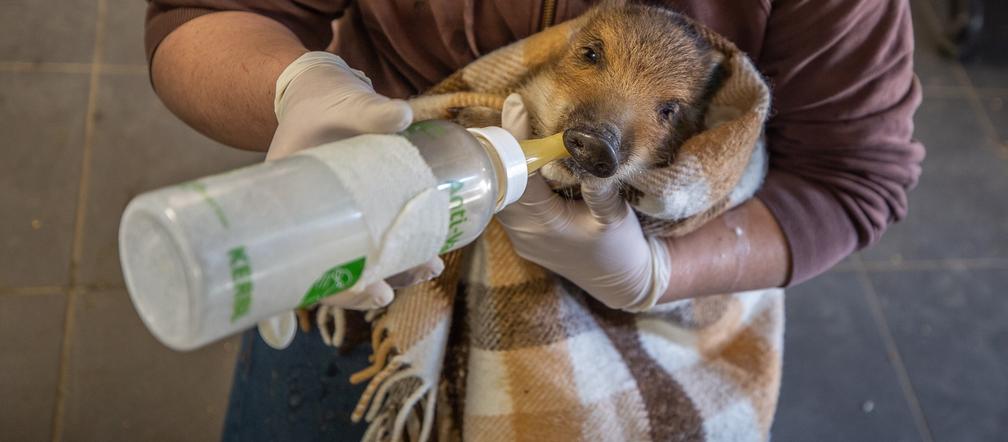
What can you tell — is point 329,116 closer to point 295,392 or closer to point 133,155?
point 295,392

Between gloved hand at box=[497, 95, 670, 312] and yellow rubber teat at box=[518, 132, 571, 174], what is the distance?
10cm

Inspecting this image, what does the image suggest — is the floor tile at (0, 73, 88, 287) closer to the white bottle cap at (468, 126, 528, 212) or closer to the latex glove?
the latex glove

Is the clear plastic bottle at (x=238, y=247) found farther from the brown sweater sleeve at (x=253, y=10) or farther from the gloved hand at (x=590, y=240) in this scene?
the brown sweater sleeve at (x=253, y=10)

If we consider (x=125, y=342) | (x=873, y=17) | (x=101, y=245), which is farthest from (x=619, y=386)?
(x=101, y=245)

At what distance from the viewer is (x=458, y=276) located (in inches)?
38.5

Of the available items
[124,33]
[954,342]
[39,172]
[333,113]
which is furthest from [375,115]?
[954,342]

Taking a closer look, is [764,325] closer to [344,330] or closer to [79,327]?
[344,330]

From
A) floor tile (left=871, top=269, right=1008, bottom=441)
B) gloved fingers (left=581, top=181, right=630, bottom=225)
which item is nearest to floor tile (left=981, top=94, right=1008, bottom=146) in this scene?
floor tile (left=871, top=269, right=1008, bottom=441)

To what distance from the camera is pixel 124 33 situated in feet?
6.07

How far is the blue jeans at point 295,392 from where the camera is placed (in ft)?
3.26

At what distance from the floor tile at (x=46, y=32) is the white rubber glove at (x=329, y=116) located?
141 centimetres

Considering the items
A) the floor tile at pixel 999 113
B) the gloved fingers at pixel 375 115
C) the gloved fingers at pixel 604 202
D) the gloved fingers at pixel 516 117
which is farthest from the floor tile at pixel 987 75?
the gloved fingers at pixel 375 115

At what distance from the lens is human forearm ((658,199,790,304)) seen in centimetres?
102

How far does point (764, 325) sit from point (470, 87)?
2.23 ft
